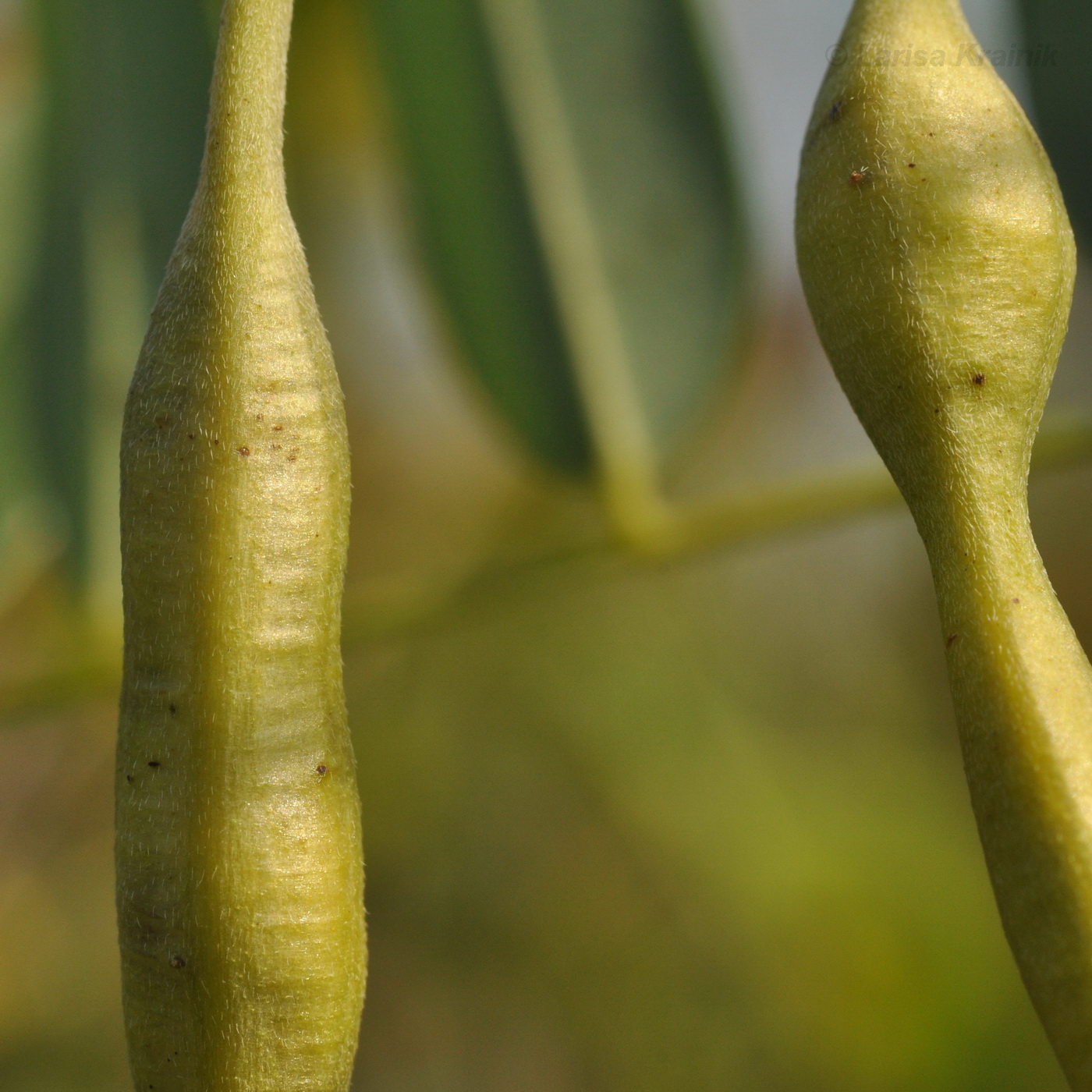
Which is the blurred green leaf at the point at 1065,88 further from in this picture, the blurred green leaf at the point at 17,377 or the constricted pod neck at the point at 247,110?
the blurred green leaf at the point at 17,377

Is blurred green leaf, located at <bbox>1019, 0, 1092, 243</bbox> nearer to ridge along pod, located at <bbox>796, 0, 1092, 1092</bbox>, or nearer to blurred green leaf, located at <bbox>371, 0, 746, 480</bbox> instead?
blurred green leaf, located at <bbox>371, 0, 746, 480</bbox>

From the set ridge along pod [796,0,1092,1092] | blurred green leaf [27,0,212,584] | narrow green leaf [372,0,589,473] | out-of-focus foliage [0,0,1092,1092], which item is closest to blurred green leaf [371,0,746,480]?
narrow green leaf [372,0,589,473]

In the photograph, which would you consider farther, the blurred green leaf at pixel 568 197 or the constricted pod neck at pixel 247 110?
the blurred green leaf at pixel 568 197

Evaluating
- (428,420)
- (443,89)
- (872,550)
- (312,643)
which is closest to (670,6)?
(443,89)

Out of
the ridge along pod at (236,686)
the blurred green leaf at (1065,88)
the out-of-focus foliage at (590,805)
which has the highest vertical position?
the blurred green leaf at (1065,88)

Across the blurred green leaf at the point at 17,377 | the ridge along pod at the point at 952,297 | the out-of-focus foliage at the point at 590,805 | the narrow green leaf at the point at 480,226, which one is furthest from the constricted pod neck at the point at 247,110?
the out-of-focus foliage at the point at 590,805
